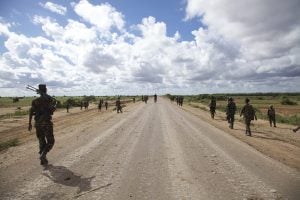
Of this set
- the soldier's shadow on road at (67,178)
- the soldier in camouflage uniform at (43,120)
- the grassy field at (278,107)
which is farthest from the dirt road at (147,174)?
the grassy field at (278,107)

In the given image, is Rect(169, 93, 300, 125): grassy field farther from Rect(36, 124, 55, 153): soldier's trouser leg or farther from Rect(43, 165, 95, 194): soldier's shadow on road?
Rect(43, 165, 95, 194): soldier's shadow on road

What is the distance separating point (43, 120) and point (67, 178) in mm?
2290

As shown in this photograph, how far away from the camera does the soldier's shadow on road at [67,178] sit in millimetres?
7270

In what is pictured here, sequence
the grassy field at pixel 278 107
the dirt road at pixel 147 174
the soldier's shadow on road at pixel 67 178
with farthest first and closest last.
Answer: the grassy field at pixel 278 107, the soldier's shadow on road at pixel 67 178, the dirt road at pixel 147 174

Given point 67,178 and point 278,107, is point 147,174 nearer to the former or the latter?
point 67,178

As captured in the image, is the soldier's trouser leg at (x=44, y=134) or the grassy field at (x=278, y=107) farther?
the grassy field at (x=278, y=107)

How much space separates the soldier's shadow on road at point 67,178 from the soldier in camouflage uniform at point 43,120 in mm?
767

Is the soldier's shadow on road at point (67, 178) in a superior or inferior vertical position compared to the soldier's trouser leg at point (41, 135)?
inferior

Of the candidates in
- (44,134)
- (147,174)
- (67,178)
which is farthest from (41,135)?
(147,174)

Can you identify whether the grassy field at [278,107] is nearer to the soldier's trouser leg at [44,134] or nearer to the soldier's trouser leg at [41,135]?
the soldier's trouser leg at [44,134]

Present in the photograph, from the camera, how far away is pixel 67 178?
7836mm

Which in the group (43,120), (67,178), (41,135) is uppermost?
(43,120)

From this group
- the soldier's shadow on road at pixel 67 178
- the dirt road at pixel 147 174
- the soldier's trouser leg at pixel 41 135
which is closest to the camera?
the dirt road at pixel 147 174

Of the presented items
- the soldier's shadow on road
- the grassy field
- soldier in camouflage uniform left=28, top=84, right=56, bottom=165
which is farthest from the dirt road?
the grassy field
